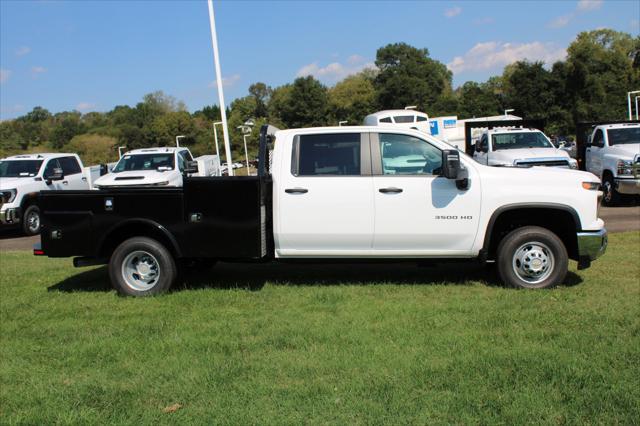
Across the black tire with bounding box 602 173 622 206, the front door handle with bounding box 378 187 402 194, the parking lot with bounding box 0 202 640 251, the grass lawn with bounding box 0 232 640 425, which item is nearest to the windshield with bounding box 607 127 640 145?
the black tire with bounding box 602 173 622 206

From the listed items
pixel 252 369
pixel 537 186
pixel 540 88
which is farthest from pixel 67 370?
pixel 540 88

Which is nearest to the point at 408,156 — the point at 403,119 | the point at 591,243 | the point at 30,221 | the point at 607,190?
the point at 591,243

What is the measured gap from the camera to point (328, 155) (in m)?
6.89

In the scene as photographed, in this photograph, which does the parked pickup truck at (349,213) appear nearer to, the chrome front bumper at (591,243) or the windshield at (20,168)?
the chrome front bumper at (591,243)

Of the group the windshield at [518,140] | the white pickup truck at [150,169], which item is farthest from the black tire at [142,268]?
the windshield at [518,140]

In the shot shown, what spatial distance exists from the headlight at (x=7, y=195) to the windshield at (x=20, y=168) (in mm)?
1258

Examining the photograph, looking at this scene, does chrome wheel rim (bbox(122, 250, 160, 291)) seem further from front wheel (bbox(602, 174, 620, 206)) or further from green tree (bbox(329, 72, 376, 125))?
green tree (bbox(329, 72, 376, 125))

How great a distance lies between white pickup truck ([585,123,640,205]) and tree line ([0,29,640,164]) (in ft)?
135

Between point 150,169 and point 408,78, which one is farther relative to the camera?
point 408,78

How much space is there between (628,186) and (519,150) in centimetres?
309

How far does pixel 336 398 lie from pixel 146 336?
7.31 ft

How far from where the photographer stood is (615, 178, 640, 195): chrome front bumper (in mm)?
15438

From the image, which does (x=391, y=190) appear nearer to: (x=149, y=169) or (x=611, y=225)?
(x=611, y=225)

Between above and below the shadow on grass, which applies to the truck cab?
above
